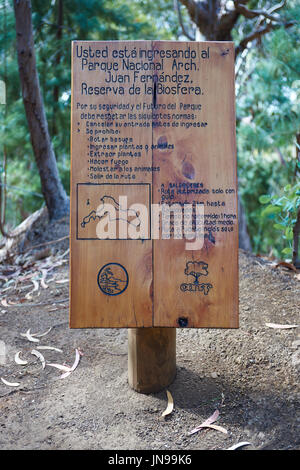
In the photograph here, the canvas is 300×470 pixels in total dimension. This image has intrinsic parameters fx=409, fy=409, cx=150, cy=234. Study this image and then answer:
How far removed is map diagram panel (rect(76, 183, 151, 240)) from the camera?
64.6 inches

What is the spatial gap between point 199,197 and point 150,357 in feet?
2.52

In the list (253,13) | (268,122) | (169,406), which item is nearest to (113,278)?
(169,406)

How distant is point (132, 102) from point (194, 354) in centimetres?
133

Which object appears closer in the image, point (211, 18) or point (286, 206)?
point (286, 206)

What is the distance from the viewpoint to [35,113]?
387 centimetres

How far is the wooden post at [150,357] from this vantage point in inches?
72.9

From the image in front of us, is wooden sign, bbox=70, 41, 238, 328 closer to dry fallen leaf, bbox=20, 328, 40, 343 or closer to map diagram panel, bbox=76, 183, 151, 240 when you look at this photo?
map diagram panel, bbox=76, 183, 151, 240

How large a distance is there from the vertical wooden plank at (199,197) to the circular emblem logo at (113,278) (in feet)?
0.42

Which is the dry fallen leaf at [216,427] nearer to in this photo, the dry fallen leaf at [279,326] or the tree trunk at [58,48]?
the dry fallen leaf at [279,326]

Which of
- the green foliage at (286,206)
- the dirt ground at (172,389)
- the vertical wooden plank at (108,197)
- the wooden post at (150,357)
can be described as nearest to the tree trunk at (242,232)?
the green foliage at (286,206)

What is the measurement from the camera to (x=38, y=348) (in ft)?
7.93

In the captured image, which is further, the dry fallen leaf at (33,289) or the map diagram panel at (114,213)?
the dry fallen leaf at (33,289)

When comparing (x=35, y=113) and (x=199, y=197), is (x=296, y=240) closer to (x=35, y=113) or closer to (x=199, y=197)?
(x=199, y=197)
